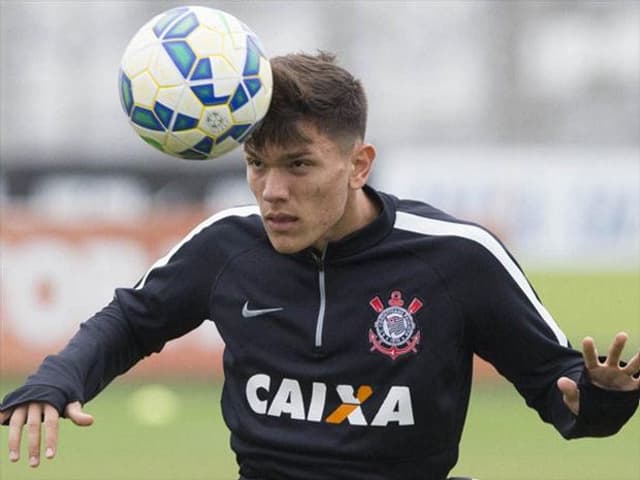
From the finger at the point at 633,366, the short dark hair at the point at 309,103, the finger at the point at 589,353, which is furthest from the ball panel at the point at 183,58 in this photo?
the finger at the point at 633,366

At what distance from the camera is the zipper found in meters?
5.18

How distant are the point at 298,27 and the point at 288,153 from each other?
41.6 ft

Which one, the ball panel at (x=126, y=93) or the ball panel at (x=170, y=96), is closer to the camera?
the ball panel at (x=170, y=96)

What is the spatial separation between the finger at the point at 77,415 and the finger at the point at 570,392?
5.01 feet

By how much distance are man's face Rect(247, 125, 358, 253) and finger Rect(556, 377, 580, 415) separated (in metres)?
0.98

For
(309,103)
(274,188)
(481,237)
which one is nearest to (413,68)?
(481,237)

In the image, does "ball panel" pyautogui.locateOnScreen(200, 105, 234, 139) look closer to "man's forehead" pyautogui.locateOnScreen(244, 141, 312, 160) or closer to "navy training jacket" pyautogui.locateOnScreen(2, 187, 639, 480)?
"man's forehead" pyautogui.locateOnScreen(244, 141, 312, 160)

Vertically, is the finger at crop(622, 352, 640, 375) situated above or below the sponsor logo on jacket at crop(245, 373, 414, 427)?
above

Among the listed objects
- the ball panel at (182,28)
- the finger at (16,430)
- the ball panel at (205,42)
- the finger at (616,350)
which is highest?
the ball panel at (182,28)

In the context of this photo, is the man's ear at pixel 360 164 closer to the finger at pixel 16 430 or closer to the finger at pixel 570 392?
the finger at pixel 570 392

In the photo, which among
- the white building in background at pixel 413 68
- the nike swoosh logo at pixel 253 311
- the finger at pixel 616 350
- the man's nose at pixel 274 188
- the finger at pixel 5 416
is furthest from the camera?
the white building in background at pixel 413 68

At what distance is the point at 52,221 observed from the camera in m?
13.4

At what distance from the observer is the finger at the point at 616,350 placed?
456cm

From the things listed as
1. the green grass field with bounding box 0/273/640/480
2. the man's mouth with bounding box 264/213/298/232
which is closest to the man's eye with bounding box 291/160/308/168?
the man's mouth with bounding box 264/213/298/232
